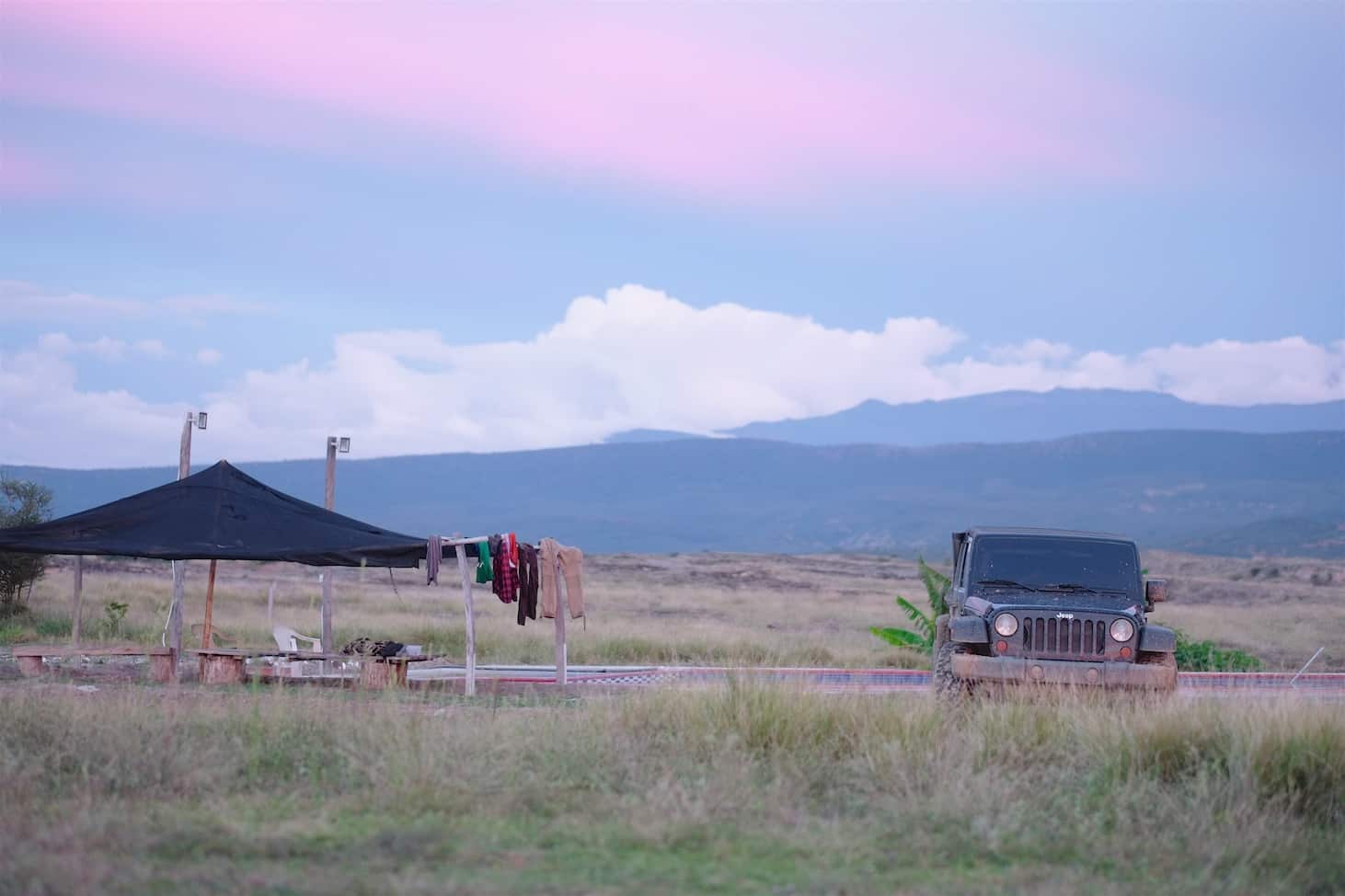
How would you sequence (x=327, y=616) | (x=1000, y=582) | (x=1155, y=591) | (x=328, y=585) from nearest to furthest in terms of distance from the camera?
(x=1155, y=591)
(x=1000, y=582)
(x=327, y=616)
(x=328, y=585)

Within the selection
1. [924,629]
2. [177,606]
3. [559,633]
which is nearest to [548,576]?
[559,633]

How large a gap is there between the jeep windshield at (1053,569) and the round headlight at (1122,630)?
607 mm

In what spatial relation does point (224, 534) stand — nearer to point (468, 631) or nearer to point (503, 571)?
point (468, 631)

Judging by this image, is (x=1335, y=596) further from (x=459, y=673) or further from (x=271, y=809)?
(x=271, y=809)

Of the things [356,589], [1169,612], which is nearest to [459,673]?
[356,589]

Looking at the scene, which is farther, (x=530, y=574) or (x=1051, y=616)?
(x=530, y=574)

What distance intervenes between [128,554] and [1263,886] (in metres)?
13.0

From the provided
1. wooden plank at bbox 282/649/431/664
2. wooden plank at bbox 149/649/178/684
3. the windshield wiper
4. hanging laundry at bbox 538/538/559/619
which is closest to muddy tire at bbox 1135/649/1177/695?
the windshield wiper

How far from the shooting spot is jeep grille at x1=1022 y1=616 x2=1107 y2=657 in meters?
13.0

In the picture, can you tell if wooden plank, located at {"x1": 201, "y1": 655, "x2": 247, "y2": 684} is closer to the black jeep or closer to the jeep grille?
the black jeep

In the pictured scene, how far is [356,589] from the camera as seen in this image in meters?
42.2

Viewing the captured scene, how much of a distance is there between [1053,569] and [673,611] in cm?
2487

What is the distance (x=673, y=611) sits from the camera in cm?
3856

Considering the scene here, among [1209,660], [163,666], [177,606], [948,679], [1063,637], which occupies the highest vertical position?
[1063,637]
